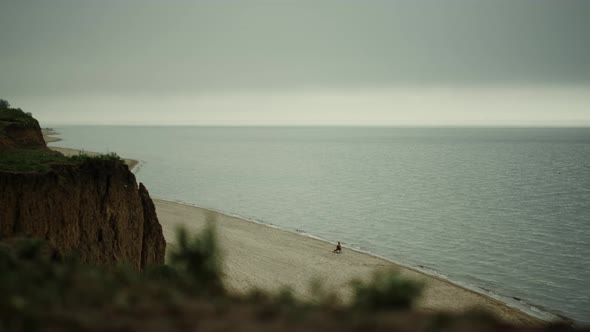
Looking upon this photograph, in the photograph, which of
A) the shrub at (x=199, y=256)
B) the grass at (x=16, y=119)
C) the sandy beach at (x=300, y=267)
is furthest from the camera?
the sandy beach at (x=300, y=267)

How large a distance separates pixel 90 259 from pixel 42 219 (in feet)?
9.27

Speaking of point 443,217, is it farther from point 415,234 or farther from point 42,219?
point 42,219

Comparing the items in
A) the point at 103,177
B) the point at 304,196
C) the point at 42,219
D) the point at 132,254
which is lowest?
the point at 304,196

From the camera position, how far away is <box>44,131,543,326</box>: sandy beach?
28.7m

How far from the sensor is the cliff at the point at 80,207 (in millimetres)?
17297

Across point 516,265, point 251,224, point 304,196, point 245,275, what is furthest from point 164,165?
point 516,265

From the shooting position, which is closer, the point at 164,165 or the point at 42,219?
the point at 42,219

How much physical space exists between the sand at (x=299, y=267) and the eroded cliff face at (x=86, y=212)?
7.47m

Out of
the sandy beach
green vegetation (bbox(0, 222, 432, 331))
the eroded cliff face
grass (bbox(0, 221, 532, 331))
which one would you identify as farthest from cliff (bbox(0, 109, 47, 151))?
grass (bbox(0, 221, 532, 331))

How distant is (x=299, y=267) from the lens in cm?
3541

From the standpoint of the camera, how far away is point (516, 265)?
36938 mm

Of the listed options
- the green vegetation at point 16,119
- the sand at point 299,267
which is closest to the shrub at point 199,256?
the sand at point 299,267

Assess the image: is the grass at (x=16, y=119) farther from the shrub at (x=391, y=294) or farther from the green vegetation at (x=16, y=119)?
the shrub at (x=391, y=294)

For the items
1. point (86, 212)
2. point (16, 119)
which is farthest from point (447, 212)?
point (16, 119)
